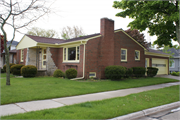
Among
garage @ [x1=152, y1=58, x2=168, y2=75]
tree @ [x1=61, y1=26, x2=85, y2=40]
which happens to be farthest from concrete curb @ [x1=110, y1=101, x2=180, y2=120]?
tree @ [x1=61, y1=26, x2=85, y2=40]

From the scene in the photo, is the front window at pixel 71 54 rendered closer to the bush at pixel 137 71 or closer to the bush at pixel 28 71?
the bush at pixel 28 71

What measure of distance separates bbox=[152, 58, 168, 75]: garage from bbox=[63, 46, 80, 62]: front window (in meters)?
11.8

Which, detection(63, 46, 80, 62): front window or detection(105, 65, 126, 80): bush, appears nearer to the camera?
detection(105, 65, 126, 80): bush

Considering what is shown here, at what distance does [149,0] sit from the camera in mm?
11344

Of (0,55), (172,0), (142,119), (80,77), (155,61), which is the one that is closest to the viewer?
(142,119)

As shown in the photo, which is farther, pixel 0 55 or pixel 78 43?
pixel 0 55

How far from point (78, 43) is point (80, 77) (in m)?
3.20

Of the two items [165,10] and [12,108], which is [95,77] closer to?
[165,10]

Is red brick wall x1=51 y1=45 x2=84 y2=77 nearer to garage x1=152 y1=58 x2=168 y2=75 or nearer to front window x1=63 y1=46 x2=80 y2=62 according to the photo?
front window x1=63 y1=46 x2=80 y2=62

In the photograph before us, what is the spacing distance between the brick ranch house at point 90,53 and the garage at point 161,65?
1.23m

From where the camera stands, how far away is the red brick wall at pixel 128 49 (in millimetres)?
16062

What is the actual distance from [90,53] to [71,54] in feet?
8.22

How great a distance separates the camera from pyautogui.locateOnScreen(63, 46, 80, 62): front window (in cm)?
1483

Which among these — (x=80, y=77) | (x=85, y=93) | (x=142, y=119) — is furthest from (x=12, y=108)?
(x=80, y=77)
